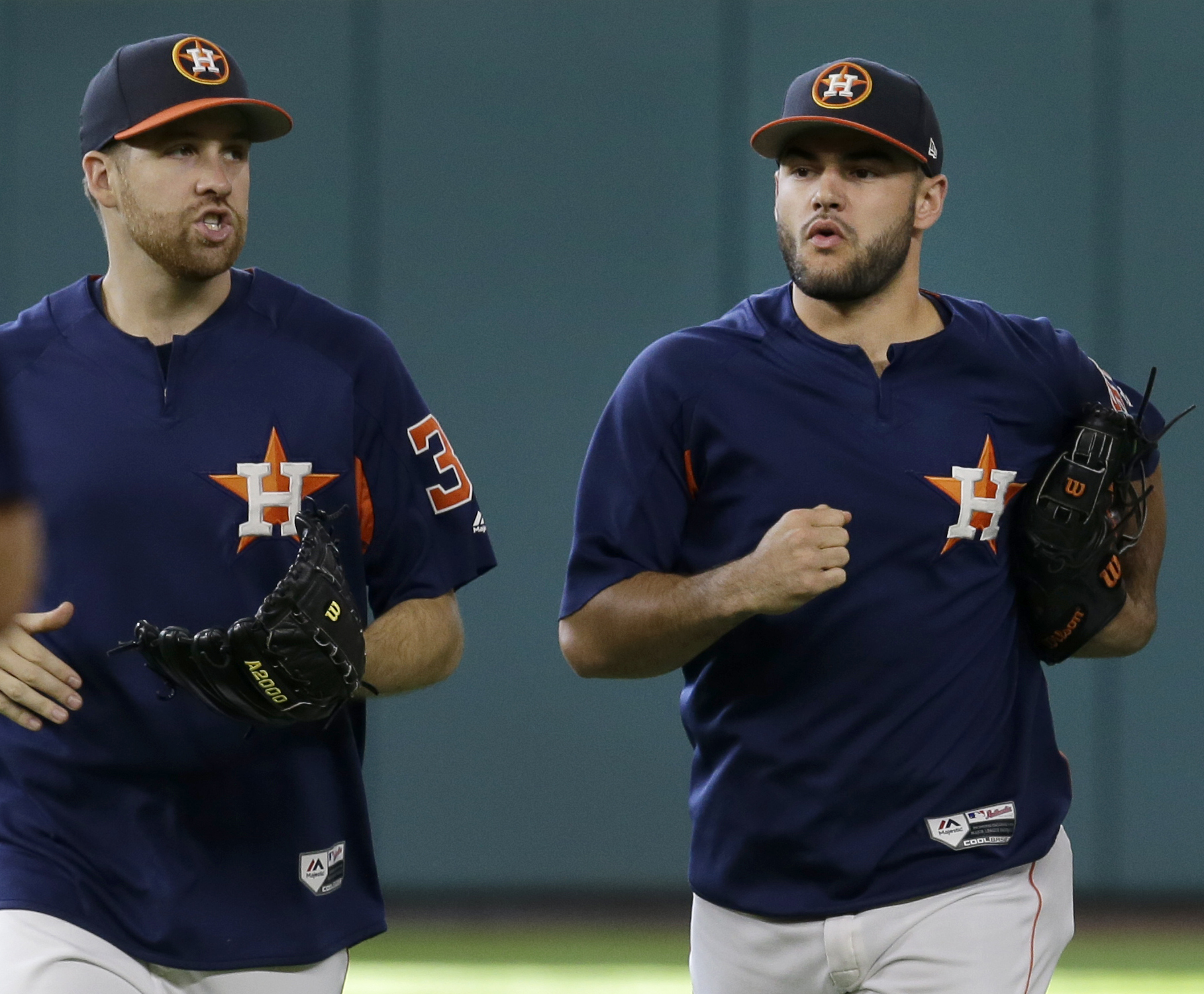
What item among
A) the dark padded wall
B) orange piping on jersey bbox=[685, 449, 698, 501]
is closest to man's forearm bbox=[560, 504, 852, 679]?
orange piping on jersey bbox=[685, 449, 698, 501]

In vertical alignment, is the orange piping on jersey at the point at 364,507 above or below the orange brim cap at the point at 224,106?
below

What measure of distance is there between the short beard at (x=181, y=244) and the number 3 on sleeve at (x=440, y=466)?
48 cm

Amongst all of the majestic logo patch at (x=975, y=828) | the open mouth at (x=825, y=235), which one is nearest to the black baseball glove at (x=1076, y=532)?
the majestic logo patch at (x=975, y=828)

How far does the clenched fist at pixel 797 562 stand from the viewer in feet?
9.84

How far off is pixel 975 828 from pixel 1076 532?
2.01 ft

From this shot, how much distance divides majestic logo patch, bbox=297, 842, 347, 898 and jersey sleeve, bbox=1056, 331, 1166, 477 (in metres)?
1.74

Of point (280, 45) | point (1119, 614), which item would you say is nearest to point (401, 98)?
point (280, 45)

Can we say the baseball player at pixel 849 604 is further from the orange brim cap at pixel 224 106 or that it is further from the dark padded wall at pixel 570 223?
the dark padded wall at pixel 570 223

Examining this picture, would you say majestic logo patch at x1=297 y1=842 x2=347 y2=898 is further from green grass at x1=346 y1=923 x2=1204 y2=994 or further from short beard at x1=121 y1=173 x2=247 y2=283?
green grass at x1=346 y1=923 x2=1204 y2=994

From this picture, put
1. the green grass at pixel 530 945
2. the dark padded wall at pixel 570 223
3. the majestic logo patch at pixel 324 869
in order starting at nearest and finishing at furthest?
the majestic logo patch at pixel 324 869 → the green grass at pixel 530 945 → the dark padded wall at pixel 570 223

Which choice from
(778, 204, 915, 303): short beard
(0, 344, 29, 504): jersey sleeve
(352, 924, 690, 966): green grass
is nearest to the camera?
(0, 344, 29, 504): jersey sleeve

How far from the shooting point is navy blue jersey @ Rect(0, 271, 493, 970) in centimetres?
311

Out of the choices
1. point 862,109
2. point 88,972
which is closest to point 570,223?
point 862,109

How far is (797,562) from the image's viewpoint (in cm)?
301
